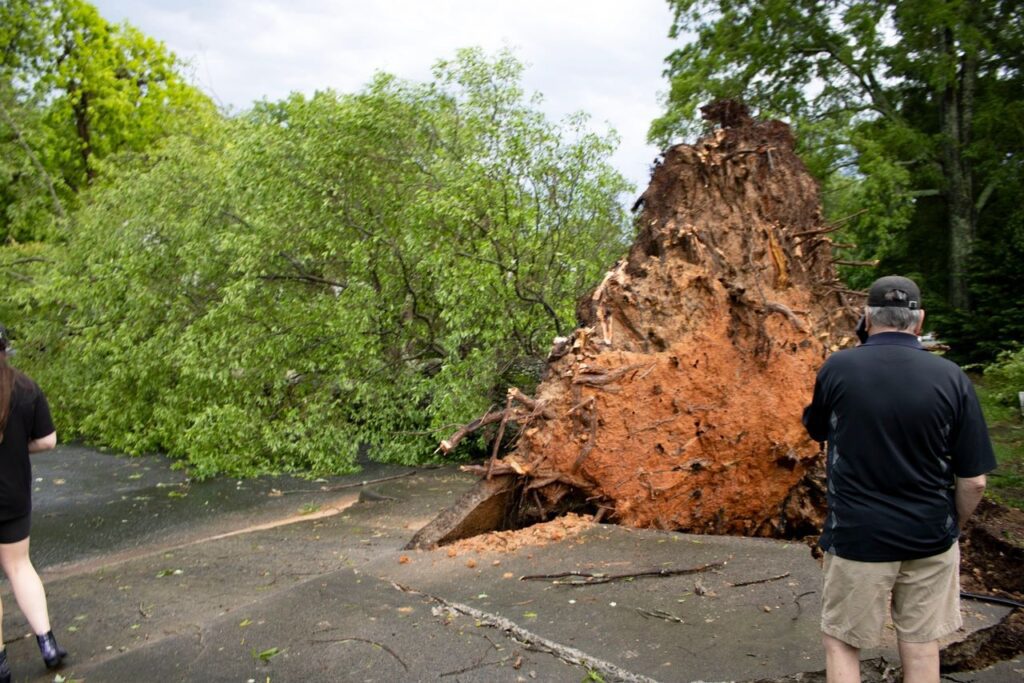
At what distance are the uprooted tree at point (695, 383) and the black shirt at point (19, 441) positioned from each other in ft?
8.13

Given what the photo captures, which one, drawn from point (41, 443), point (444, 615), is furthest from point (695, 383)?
point (41, 443)

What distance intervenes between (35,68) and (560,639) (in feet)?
113

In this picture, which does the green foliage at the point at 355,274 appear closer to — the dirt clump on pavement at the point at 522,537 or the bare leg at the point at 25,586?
the dirt clump on pavement at the point at 522,537

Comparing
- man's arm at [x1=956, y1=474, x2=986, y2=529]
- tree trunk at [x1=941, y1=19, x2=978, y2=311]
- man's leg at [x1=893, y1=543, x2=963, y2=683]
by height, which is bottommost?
man's leg at [x1=893, y1=543, x2=963, y2=683]

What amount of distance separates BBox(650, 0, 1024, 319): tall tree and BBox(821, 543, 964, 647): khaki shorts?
57.8 feet

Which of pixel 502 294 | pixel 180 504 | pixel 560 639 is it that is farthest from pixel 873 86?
pixel 560 639

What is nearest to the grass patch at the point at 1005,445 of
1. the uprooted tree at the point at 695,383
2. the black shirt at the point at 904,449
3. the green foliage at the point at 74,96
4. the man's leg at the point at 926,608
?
the uprooted tree at the point at 695,383

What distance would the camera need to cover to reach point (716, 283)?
672 centimetres

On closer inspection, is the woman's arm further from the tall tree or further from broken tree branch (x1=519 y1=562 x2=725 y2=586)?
the tall tree

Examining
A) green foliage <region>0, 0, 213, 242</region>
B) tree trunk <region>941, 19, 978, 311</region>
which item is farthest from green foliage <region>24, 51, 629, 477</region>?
green foliage <region>0, 0, 213, 242</region>

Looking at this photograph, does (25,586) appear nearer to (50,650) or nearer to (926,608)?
(50,650)

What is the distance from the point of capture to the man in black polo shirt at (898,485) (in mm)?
2994

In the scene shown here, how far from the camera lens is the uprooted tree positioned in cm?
617

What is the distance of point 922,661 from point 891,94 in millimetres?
23730
